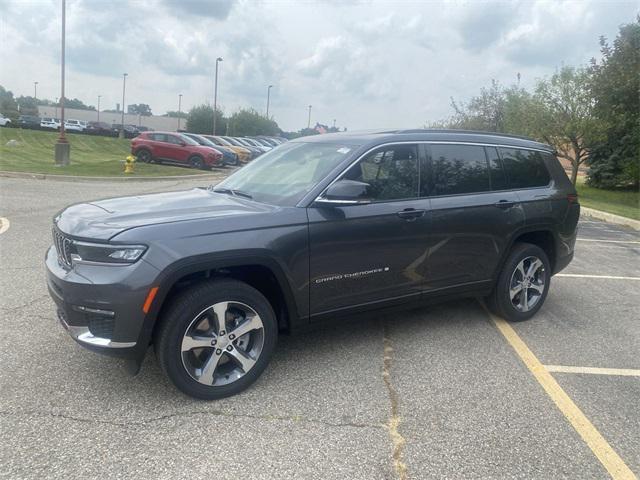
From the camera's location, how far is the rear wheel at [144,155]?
24.4m

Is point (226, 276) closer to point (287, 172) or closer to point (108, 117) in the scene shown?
point (287, 172)

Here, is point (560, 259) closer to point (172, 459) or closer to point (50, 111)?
point (172, 459)

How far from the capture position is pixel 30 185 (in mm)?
14164

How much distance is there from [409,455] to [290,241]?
59.8 inches

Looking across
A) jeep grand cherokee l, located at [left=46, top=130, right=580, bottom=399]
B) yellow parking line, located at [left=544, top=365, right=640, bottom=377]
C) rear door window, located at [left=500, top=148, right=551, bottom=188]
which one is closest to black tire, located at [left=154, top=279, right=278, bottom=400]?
jeep grand cherokee l, located at [left=46, top=130, right=580, bottom=399]

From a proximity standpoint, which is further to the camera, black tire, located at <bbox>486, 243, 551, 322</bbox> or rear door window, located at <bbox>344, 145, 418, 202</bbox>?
black tire, located at <bbox>486, 243, 551, 322</bbox>

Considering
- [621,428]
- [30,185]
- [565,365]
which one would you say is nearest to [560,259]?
[565,365]

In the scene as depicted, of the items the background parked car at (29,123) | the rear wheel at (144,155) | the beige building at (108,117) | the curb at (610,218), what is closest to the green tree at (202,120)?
the background parked car at (29,123)

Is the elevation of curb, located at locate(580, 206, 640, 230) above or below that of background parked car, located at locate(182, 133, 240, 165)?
below

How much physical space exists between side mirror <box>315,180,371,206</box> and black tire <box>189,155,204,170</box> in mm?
21319

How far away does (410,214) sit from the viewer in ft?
13.6

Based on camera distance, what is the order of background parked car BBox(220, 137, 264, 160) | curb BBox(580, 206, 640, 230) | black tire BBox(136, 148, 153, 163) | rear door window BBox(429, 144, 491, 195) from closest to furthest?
rear door window BBox(429, 144, 491, 195), curb BBox(580, 206, 640, 230), black tire BBox(136, 148, 153, 163), background parked car BBox(220, 137, 264, 160)

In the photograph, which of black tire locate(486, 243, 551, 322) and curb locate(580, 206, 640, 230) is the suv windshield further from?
curb locate(580, 206, 640, 230)

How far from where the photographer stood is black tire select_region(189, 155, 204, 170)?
24147 millimetres
